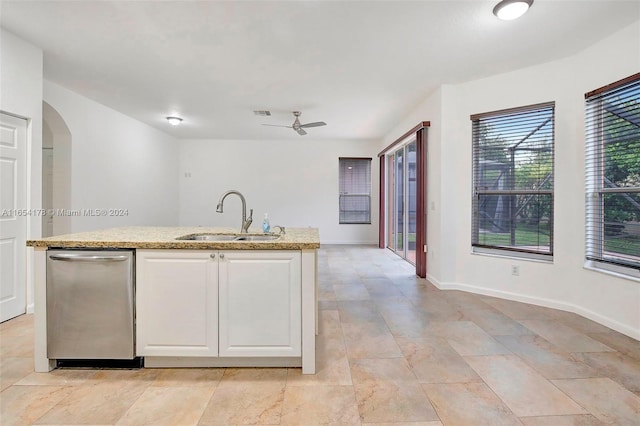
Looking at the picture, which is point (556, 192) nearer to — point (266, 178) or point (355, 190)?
point (355, 190)

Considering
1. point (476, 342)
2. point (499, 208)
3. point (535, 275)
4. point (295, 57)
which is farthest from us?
point (499, 208)

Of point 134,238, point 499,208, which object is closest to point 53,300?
point 134,238

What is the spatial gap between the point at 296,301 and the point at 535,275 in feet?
9.52

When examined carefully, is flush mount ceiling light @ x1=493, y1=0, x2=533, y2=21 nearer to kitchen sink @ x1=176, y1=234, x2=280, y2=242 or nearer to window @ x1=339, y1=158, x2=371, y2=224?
kitchen sink @ x1=176, y1=234, x2=280, y2=242

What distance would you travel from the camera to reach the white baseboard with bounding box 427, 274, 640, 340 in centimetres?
278

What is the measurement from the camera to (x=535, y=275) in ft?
11.7

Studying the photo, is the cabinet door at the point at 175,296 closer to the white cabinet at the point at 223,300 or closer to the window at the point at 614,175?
the white cabinet at the point at 223,300

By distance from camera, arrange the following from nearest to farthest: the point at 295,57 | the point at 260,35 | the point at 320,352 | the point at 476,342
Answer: the point at 320,352 < the point at 476,342 < the point at 260,35 < the point at 295,57

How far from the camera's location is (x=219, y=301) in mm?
2113

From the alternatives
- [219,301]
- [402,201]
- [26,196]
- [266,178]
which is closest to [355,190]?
[402,201]

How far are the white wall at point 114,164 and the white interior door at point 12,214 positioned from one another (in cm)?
143

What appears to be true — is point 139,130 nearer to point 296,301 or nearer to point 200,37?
point 200,37

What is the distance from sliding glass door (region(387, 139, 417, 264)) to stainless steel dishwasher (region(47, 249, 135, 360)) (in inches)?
168

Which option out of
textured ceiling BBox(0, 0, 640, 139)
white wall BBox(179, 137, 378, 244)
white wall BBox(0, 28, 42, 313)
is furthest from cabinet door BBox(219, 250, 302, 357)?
white wall BBox(179, 137, 378, 244)
